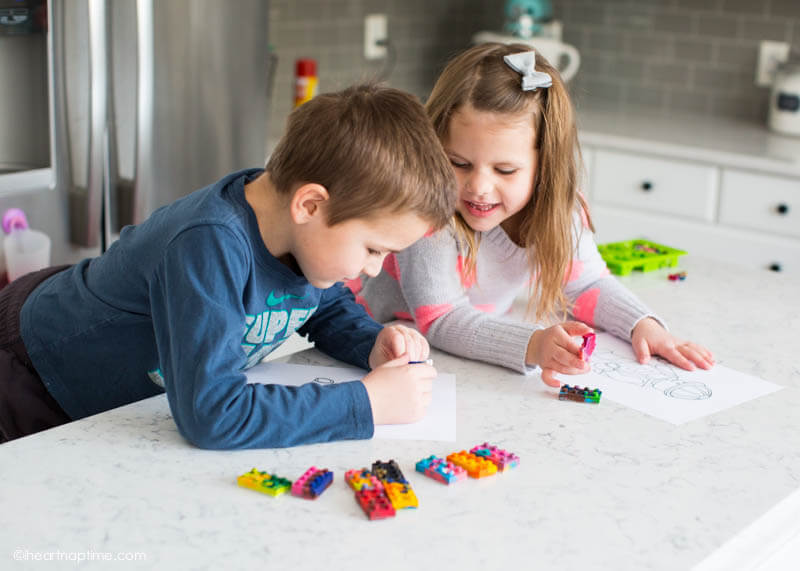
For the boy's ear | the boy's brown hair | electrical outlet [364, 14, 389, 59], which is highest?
electrical outlet [364, 14, 389, 59]

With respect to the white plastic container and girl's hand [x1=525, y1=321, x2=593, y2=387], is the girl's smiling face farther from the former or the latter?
the white plastic container

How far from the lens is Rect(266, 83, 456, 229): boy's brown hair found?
108cm

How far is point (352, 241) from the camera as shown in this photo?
112 cm

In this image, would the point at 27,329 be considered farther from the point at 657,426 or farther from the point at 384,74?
the point at 384,74

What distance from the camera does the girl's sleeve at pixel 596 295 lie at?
1.48m

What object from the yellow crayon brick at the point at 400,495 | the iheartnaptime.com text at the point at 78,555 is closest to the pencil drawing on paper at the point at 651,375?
the yellow crayon brick at the point at 400,495

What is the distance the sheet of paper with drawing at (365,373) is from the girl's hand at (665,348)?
31 centimetres

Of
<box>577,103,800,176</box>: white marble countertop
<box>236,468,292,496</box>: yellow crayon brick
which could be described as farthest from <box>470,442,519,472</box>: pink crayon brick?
<box>577,103,800,176</box>: white marble countertop

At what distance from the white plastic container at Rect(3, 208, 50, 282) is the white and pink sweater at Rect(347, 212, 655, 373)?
31.8 inches

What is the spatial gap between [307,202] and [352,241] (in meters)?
0.07

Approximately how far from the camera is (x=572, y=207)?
1.55 metres

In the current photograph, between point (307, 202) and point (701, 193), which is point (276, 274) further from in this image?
point (701, 193)

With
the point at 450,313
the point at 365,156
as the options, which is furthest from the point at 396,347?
the point at 365,156

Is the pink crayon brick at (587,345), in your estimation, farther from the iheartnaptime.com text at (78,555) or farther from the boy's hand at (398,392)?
the iheartnaptime.com text at (78,555)
